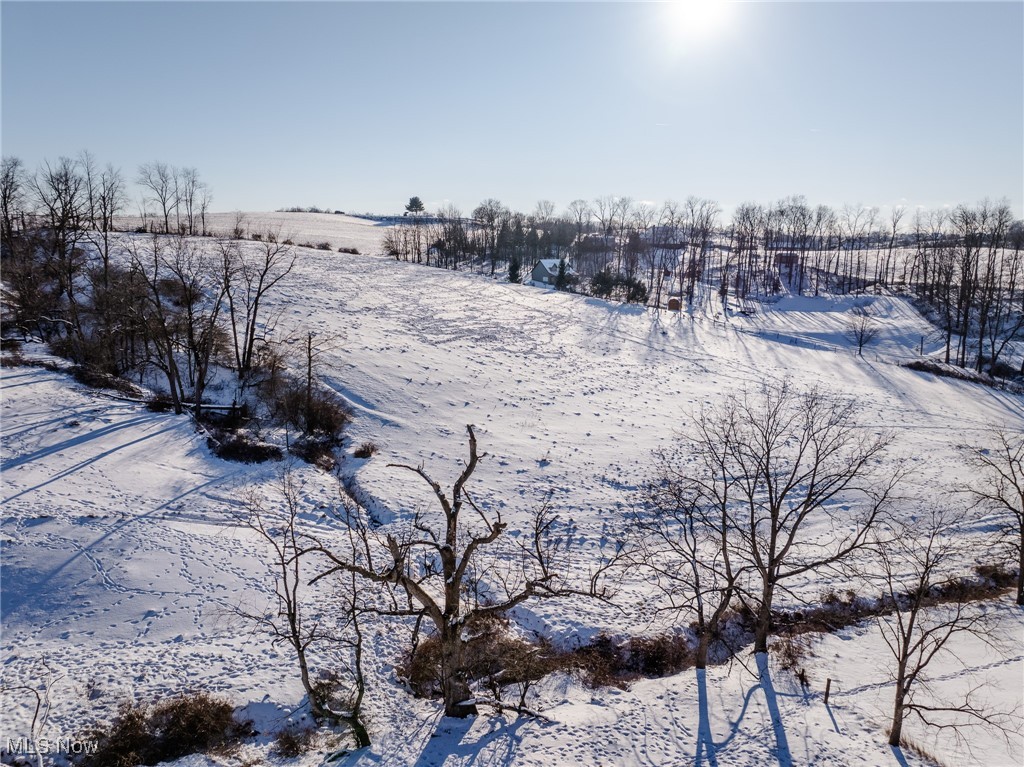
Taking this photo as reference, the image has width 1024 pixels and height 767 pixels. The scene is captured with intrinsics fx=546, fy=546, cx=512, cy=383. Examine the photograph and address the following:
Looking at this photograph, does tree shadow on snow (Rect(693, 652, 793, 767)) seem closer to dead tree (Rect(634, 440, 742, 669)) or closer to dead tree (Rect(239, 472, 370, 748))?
dead tree (Rect(634, 440, 742, 669))

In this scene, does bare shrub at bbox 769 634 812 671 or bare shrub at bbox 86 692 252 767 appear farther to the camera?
bare shrub at bbox 769 634 812 671

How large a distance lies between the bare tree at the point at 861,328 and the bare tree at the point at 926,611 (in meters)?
32.7

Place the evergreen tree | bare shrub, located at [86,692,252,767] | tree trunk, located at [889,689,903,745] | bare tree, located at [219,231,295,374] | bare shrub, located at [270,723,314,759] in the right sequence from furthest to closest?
the evergreen tree, bare tree, located at [219,231,295,374], bare shrub, located at [270,723,314,759], tree trunk, located at [889,689,903,745], bare shrub, located at [86,692,252,767]

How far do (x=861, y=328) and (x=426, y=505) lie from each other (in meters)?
53.1

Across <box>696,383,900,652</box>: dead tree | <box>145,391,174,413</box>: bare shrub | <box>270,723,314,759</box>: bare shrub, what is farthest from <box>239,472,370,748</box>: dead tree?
<box>696,383,900,652</box>: dead tree

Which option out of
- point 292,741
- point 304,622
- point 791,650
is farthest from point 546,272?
point 292,741

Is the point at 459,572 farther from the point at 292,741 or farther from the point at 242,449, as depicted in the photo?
the point at 242,449

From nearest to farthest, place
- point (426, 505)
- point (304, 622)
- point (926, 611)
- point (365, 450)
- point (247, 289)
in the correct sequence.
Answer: point (304, 622) < point (926, 611) < point (426, 505) < point (365, 450) < point (247, 289)

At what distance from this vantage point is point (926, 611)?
18125 mm

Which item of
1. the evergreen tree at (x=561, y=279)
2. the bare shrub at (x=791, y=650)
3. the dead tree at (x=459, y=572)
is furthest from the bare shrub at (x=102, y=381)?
the evergreen tree at (x=561, y=279)

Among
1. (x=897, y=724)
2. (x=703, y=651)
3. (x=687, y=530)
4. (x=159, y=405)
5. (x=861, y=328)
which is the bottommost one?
(x=687, y=530)

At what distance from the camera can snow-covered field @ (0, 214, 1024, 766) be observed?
12602 millimetres

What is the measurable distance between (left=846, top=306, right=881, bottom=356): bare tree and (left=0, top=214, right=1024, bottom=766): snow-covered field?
Result: 29.1 feet

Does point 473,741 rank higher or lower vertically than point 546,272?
lower
